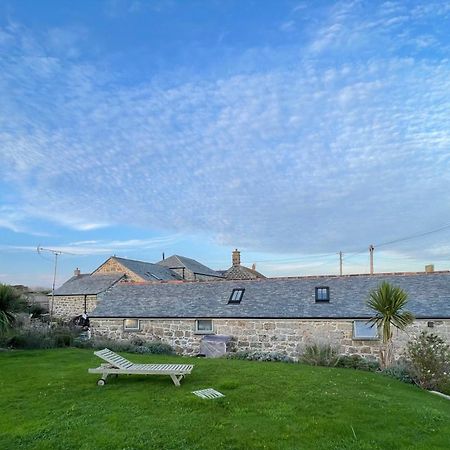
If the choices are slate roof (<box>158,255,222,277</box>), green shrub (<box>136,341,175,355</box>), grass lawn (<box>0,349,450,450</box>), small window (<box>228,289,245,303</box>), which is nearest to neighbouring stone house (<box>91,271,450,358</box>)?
small window (<box>228,289,245,303</box>)

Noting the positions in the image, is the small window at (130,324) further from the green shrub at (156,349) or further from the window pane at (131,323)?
the green shrub at (156,349)

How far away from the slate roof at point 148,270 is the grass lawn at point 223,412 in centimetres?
2907

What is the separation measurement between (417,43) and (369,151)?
250 inches

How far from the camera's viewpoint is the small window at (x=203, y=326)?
68.4 feet

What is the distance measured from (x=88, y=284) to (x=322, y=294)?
25.6 metres

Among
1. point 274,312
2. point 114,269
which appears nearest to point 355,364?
point 274,312

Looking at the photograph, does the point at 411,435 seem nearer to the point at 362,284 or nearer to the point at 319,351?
the point at 319,351

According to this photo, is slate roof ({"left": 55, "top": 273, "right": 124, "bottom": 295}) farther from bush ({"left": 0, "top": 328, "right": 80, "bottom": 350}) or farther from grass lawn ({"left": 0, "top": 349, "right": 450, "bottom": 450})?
grass lawn ({"left": 0, "top": 349, "right": 450, "bottom": 450})

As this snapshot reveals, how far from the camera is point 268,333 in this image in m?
19.7

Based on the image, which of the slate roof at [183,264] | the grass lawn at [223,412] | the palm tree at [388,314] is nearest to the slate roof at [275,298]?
the palm tree at [388,314]

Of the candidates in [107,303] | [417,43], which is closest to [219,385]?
[417,43]

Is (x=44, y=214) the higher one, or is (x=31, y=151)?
(x=31, y=151)

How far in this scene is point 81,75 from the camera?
49.3 feet

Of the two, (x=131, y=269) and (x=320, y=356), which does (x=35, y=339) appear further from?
(x=131, y=269)
